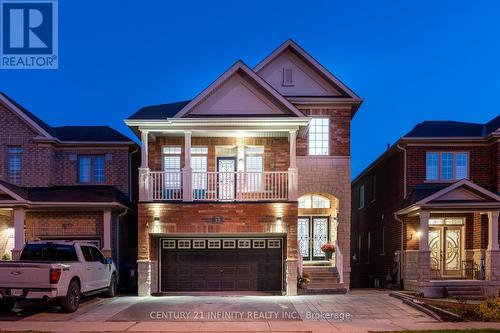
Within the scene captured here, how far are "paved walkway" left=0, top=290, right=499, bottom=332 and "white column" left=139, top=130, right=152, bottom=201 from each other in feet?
12.0

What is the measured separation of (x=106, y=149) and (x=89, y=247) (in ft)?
21.2

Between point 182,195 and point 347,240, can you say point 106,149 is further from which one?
point 347,240

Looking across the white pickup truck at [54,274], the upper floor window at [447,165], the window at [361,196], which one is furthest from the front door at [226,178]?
the window at [361,196]

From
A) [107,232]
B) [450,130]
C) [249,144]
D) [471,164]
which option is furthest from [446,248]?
[107,232]

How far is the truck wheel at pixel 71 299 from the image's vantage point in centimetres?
1315

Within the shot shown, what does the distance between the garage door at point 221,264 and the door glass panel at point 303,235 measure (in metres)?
2.09

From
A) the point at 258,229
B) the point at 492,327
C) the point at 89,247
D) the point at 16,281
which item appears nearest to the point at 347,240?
the point at 258,229

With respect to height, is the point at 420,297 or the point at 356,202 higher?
the point at 356,202

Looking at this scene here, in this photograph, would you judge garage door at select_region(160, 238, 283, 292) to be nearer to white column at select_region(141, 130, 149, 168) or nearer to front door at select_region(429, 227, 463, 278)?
white column at select_region(141, 130, 149, 168)

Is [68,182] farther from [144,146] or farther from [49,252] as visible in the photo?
[49,252]

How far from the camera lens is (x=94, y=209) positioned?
61.5 feet

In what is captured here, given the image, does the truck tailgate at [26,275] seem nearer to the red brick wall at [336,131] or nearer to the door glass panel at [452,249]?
the red brick wall at [336,131]

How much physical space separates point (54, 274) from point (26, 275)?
0.72m

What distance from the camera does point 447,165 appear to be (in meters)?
20.7
